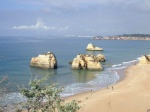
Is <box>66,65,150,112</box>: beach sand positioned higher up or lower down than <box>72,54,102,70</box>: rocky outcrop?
lower down

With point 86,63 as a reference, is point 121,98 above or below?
below

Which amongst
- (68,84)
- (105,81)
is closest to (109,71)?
(105,81)

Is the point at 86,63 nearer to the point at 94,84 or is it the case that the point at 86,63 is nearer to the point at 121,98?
the point at 94,84

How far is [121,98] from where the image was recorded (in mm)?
36000

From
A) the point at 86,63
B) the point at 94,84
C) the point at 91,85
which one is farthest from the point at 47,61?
the point at 91,85

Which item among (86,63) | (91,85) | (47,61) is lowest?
(91,85)

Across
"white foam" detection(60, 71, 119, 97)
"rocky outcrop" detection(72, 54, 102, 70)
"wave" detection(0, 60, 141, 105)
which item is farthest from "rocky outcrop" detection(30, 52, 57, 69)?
"white foam" detection(60, 71, 119, 97)

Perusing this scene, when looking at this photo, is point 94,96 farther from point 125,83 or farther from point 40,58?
point 40,58

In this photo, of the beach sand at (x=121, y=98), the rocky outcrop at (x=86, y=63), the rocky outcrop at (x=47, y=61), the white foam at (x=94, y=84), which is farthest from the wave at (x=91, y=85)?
the rocky outcrop at (x=47, y=61)

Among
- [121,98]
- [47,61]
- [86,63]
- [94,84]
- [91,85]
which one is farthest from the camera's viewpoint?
[47,61]

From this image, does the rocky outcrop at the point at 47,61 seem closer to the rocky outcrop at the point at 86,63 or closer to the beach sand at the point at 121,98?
the rocky outcrop at the point at 86,63

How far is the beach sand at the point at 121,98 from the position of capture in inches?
1241

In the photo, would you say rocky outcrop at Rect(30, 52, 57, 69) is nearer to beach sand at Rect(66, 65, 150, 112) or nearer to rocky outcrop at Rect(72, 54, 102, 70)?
rocky outcrop at Rect(72, 54, 102, 70)

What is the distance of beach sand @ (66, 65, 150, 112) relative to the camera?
1241 inches
